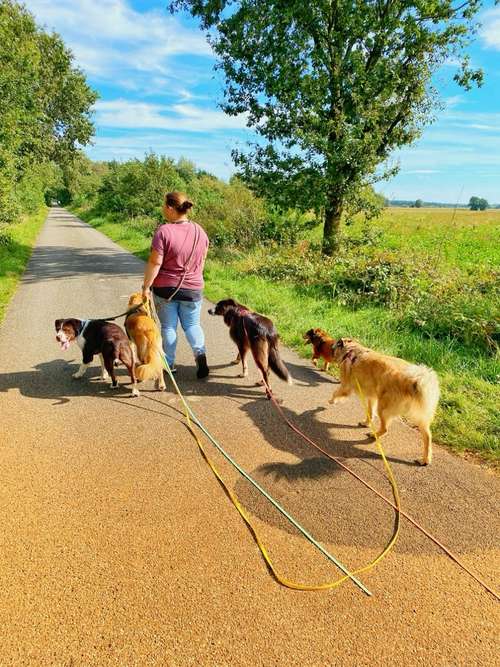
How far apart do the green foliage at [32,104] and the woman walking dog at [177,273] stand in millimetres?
12715

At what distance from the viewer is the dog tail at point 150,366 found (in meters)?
4.46

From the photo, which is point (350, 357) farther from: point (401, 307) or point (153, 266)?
point (401, 307)

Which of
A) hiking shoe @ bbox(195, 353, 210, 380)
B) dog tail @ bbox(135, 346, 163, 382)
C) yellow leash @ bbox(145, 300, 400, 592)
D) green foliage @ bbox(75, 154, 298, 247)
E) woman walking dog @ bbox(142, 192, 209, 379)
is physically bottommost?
yellow leash @ bbox(145, 300, 400, 592)

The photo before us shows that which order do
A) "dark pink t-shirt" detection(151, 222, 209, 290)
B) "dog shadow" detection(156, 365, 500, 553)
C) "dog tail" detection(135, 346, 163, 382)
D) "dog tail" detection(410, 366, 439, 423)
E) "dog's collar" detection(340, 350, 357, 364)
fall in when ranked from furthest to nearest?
"dog tail" detection(135, 346, 163, 382) → "dark pink t-shirt" detection(151, 222, 209, 290) → "dog's collar" detection(340, 350, 357, 364) → "dog tail" detection(410, 366, 439, 423) → "dog shadow" detection(156, 365, 500, 553)

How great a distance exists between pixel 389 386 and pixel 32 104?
70.6 feet

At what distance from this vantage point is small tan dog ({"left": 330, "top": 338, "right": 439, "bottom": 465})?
331cm

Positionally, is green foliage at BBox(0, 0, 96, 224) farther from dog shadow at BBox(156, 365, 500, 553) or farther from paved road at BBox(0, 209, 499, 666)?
dog shadow at BBox(156, 365, 500, 553)

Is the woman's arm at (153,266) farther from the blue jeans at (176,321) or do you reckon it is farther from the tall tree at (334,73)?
the tall tree at (334,73)

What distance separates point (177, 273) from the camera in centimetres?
460

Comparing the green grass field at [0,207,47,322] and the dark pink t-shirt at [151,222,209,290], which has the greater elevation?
the dark pink t-shirt at [151,222,209,290]

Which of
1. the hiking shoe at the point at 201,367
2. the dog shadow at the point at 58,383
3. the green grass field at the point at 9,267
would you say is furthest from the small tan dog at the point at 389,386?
the green grass field at the point at 9,267

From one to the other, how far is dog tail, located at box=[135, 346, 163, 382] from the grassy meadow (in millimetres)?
2630

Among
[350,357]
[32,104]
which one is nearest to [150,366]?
[350,357]

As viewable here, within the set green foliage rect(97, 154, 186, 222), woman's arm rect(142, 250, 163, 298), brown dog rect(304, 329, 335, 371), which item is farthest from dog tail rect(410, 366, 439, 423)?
green foliage rect(97, 154, 186, 222)
